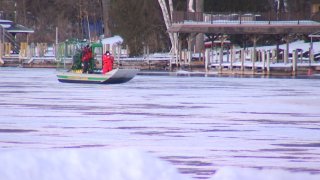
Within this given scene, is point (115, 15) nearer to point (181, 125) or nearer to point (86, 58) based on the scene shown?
point (86, 58)

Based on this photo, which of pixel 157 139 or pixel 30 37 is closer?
pixel 157 139

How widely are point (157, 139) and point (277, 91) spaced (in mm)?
20043

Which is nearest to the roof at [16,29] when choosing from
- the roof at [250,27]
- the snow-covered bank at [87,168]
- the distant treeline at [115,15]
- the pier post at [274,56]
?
the distant treeline at [115,15]

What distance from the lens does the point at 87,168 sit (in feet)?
21.5

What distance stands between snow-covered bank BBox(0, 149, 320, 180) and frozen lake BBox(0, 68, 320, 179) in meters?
2.27

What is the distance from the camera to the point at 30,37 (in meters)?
94.5

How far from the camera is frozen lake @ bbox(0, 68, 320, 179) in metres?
15.1

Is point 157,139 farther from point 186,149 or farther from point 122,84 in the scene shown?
point 122,84

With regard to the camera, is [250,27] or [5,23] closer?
[250,27]

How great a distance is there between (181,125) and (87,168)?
1470 centimetres

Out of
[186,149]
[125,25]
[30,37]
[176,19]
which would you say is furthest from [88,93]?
[30,37]

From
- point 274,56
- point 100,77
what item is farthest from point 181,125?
point 274,56

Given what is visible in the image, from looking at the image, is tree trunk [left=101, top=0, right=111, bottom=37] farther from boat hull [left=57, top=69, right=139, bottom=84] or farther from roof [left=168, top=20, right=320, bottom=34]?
boat hull [left=57, top=69, right=139, bottom=84]

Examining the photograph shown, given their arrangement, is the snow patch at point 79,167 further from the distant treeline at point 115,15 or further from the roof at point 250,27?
the distant treeline at point 115,15
